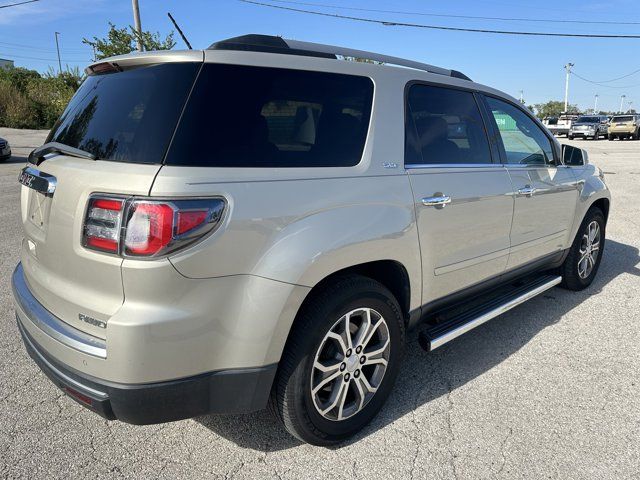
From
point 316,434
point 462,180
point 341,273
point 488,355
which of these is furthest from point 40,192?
point 488,355

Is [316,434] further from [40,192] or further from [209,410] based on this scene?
[40,192]

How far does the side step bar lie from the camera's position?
290cm

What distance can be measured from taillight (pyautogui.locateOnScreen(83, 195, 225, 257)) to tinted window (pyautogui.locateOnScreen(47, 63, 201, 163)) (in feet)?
0.65

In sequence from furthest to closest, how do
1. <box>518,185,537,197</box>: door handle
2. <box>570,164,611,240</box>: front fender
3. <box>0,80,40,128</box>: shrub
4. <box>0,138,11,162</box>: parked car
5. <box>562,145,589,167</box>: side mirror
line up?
<box>0,80,40,128</box>: shrub
<box>0,138,11,162</box>: parked car
<box>570,164,611,240</box>: front fender
<box>562,145,589,167</box>: side mirror
<box>518,185,537,197</box>: door handle

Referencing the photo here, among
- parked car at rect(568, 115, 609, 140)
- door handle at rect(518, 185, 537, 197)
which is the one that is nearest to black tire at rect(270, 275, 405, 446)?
door handle at rect(518, 185, 537, 197)

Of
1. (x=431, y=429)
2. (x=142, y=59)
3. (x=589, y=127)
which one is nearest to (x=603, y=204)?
(x=431, y=429)

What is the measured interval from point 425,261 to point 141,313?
5.22 feet

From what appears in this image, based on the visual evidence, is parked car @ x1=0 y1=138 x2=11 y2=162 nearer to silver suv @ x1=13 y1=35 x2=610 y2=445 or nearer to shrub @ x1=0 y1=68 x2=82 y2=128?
silver suv @ x1=13 y1=35 x2=610 y2=445

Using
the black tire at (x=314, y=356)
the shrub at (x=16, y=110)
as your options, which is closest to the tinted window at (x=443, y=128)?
the black tire at (x=314, y=356)

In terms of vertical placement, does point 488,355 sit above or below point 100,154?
→ below

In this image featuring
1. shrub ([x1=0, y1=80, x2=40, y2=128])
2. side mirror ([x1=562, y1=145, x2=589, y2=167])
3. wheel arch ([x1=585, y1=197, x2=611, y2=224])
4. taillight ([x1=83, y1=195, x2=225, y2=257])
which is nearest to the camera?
taillight ([x1=83, y1=195, x2=225, y2=257])

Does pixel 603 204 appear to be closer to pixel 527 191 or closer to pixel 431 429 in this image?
pixel 527 191

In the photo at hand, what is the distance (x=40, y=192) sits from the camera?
7.37ft

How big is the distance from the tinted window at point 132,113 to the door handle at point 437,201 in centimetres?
138
